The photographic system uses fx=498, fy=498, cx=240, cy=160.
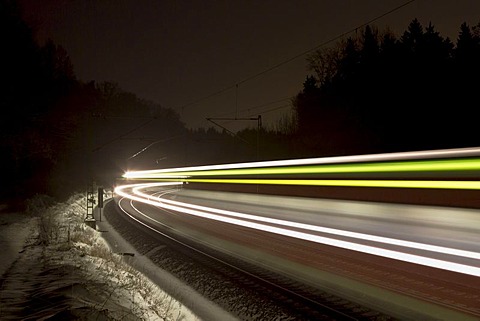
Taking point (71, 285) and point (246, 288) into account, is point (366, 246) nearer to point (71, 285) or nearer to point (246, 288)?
point (246, 288)

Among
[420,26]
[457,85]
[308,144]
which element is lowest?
[308,144]

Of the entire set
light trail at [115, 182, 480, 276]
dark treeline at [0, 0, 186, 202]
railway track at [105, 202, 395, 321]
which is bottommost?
railway track at [105, 202, 395, 321]

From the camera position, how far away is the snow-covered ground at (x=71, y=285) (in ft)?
26.0

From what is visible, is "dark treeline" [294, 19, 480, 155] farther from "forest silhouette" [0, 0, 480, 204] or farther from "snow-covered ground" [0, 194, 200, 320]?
"snow-covered ground" [0, 194, 200, 320]

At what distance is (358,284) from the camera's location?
11.1m

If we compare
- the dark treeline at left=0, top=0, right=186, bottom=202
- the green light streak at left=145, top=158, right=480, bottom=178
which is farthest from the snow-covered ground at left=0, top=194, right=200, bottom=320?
the dark treeline at left=0, top=0, right=186, bottom=202

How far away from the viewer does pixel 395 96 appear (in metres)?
39.8

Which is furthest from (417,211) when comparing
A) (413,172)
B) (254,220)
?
(254,220)

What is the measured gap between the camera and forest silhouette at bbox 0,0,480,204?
92.8 ft

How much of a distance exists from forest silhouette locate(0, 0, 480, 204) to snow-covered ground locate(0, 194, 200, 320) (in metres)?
13.9

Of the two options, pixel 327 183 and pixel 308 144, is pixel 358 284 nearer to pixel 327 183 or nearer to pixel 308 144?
pixel 327 183

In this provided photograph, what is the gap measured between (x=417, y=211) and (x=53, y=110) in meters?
27.3

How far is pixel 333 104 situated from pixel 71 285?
37009 millimetres

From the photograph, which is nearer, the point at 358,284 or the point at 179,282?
the point at 358,284
